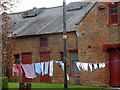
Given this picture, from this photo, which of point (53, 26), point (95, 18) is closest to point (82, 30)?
point (95, 18)

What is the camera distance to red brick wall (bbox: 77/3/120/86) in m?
25.2

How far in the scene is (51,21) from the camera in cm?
3412

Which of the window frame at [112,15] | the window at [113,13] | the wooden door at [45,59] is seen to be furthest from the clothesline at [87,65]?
the wooden door at [45,59]

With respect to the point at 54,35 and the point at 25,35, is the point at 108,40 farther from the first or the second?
the point at 25,35

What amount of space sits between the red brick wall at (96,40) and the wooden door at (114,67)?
29 cm

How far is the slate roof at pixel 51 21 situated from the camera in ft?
102

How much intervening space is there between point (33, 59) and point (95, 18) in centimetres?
941

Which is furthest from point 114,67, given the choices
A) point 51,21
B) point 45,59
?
point 51,21

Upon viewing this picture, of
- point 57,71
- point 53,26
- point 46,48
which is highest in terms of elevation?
point 53,26

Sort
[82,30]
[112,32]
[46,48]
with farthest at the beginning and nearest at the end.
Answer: [46,48], [82,30], [112,32]

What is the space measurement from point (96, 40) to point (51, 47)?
6.52 meters

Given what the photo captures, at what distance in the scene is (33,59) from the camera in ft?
108

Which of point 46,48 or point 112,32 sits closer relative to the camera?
point 112,32

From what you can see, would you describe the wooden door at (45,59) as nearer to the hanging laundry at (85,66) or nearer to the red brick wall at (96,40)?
the red brick wall at (96,40)
